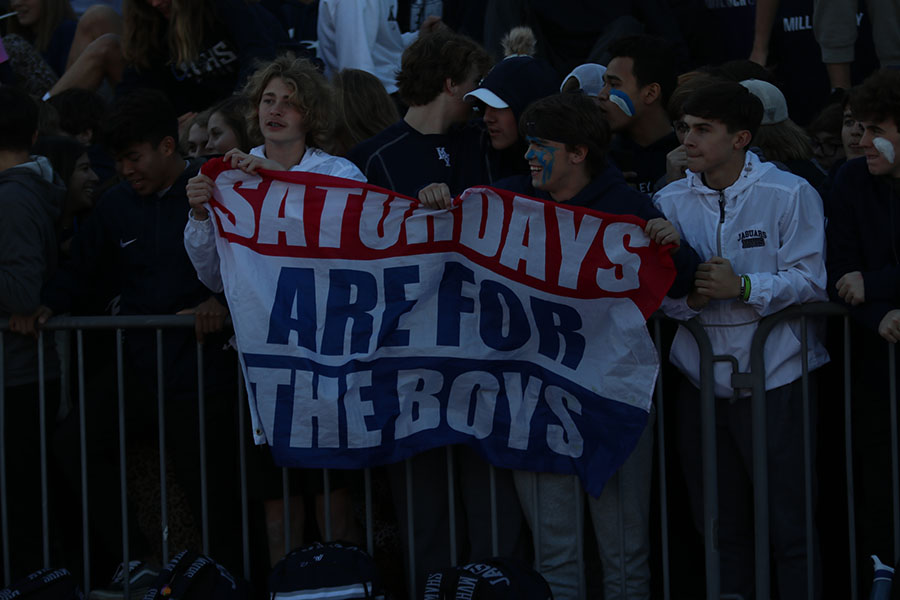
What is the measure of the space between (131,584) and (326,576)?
3.72 ft

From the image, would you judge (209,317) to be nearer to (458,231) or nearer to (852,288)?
(458,231)

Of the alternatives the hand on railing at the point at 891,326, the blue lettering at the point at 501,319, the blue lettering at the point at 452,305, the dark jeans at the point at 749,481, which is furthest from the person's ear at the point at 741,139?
the blue lettering at the point at 452,305

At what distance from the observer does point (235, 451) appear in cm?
536

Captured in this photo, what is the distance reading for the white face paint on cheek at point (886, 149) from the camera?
4.86m

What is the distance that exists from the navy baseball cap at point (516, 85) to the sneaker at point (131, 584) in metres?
2.54

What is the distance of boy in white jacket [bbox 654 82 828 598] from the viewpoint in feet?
16.2

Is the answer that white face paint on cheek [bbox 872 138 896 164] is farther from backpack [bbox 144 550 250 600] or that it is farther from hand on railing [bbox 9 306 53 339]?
hand on railing [bbox 9 306 53 339]

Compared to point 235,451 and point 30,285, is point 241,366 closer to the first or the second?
point 235,451

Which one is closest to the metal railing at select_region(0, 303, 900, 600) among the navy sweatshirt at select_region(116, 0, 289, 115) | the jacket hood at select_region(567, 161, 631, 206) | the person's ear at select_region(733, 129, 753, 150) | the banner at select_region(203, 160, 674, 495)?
the banner at select_region(203, 160, 674, 495)

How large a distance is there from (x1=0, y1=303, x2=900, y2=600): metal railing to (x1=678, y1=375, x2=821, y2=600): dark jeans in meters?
0.07

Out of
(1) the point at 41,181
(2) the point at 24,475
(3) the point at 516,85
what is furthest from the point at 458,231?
(2) the point at 24,475

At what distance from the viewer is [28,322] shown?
208 inches

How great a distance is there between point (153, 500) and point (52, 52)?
4.54 metres

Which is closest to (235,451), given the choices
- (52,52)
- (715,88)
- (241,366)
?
(241,366)
